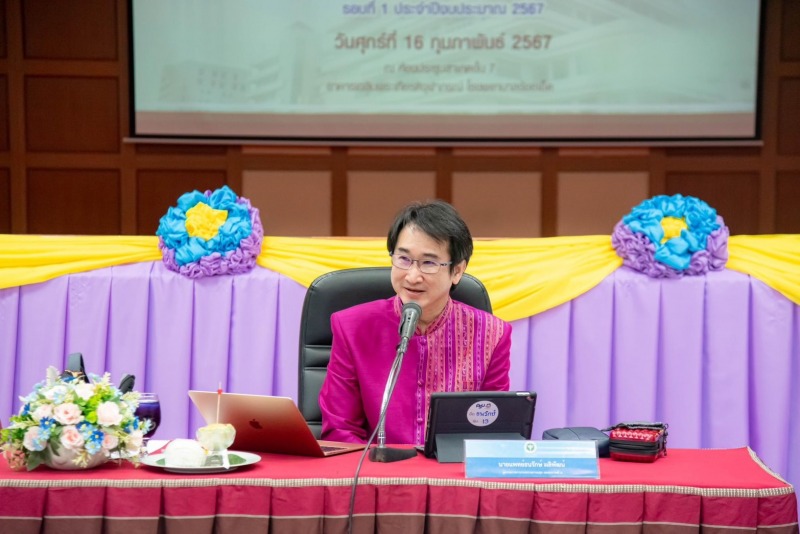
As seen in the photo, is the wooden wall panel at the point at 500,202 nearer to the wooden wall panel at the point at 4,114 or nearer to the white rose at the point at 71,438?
the wooden wall panel at the point at 4,114

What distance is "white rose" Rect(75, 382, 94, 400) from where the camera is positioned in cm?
154

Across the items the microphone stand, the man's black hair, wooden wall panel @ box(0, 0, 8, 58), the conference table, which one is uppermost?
wooden wall panel @ box(0, 0, 8, 58)

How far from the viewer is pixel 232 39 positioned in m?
5.52

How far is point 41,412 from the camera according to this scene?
1.50 m

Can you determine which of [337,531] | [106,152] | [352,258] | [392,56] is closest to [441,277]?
[337,531]

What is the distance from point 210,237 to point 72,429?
174 centimetres

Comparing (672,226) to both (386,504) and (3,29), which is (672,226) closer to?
(386,504)

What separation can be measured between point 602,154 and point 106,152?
Result: 3.18 metres

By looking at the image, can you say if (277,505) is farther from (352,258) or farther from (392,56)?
(392,56)

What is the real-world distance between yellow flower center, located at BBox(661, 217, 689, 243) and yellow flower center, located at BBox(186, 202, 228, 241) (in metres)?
1.58

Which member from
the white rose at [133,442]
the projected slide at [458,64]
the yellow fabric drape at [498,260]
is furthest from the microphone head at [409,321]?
the projected slide at [458,64]

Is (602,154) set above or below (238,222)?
above

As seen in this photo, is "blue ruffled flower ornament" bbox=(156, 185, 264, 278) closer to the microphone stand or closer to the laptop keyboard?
the laptop keyboard

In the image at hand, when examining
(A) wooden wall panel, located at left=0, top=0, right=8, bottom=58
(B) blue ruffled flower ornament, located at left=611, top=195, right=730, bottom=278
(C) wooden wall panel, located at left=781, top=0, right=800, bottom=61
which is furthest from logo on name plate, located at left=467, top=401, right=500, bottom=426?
(A) wooden wall panel, located at left=0, top=0, right=8, bottom=58
